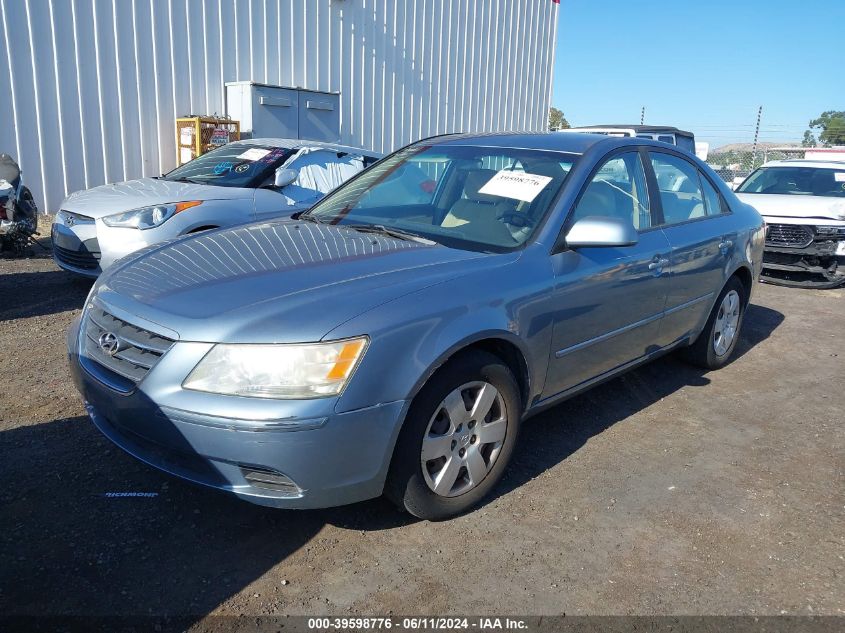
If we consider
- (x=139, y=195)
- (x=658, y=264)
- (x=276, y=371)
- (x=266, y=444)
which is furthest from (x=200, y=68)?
(x=266, y=444)

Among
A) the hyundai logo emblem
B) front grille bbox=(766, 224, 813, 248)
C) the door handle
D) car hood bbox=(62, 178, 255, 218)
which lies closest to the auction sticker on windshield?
the door handle

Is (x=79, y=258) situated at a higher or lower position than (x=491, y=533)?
higher

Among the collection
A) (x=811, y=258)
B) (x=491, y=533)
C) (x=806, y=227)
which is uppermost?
(x=806, y=227)

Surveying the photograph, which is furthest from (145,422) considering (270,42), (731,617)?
(270,42)

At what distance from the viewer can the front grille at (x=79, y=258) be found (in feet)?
19.4

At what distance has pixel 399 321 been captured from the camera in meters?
2.58

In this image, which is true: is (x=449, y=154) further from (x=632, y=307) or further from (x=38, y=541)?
(x=38, y=541)

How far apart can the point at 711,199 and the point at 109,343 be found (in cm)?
398

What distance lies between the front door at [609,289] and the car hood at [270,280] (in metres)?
0.55

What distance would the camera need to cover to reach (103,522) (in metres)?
2.85

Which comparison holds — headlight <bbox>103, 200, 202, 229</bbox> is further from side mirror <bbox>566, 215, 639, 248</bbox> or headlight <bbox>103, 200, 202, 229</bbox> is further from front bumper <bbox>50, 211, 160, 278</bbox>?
side mirror <bbox>566, 215, 639, 248</bbox>

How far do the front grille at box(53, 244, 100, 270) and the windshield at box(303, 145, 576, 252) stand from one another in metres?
2.79

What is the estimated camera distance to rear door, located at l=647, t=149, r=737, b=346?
13.8ft

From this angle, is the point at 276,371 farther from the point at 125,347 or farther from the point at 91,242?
the point at 91,242
